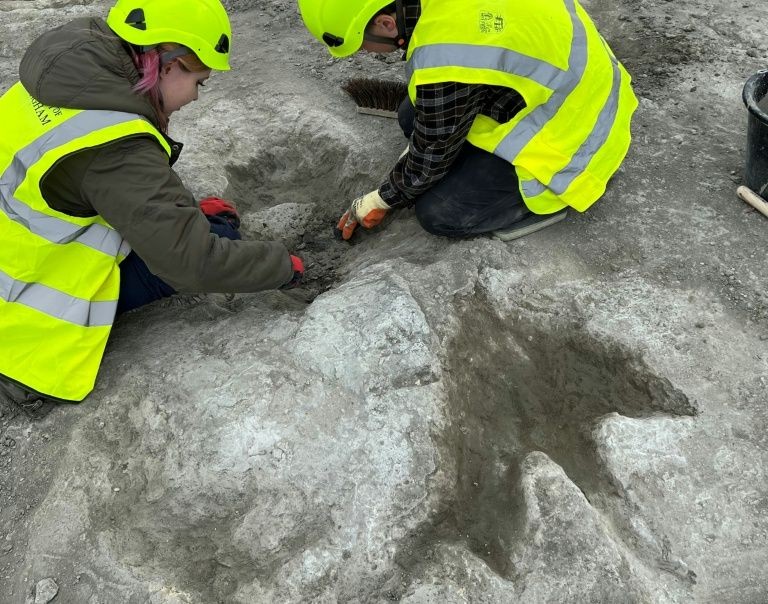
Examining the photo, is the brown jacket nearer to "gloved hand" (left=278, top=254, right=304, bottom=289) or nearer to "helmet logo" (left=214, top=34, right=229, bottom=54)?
"helmet logo" (left=214, top=34, right=229, bottom=54)

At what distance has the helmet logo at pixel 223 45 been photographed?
206cm

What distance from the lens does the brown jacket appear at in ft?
5.94

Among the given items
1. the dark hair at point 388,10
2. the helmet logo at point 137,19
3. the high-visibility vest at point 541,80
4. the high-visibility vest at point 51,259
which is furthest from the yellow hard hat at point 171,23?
the high-visibility vest at point 541,80

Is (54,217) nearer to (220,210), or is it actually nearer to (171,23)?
(171,23)

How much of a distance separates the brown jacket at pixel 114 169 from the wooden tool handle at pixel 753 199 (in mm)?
2247

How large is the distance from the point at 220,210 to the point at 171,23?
98 cm

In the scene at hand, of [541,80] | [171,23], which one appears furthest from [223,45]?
[541,80]

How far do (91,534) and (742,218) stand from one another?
2.76 meters

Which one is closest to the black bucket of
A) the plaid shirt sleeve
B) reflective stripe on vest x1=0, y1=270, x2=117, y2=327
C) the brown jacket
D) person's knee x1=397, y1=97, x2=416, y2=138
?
the plaid shirt sleeve

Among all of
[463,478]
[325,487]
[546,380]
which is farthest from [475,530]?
[546,380]

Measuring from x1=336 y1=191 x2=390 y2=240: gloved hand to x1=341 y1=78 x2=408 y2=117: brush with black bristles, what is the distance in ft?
2.66

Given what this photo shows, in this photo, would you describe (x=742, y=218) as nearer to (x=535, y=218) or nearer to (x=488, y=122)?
(x=535, y=218)

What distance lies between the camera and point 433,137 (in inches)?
93.9

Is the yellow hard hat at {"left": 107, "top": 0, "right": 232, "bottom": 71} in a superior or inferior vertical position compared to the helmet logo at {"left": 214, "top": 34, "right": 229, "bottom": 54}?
superior
